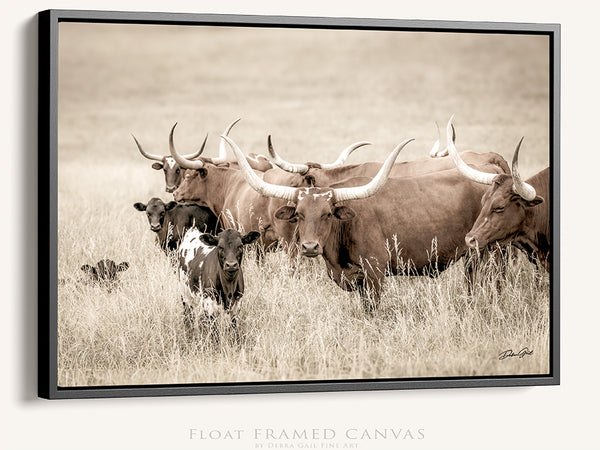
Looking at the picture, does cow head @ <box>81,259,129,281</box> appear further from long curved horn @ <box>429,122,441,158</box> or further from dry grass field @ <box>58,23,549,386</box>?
long curved horn @ <box>429,122,441,158</box>

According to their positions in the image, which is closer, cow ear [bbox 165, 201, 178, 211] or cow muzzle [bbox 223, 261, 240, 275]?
cow muzzle [bbox 223, 261, 240, 275]

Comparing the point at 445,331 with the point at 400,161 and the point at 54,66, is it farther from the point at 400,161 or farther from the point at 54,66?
the point at 54,66

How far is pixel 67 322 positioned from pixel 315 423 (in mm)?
1231

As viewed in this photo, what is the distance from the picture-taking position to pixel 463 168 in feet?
16.3

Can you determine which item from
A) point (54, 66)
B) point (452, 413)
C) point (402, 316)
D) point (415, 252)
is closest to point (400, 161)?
point (415, 252)

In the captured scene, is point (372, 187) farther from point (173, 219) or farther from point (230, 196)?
point (173, 219)

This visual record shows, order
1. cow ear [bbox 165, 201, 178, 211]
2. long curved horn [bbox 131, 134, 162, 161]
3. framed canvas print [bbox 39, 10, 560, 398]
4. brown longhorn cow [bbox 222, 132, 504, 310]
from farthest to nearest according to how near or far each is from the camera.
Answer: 1. cow ear [bbox 165, 201, 178, 211]
2. brown longhorn cow [bbox 222, 132, 504, 310]
3. long curved horn [bbox 131, 134, 162, 161]
4. framed canvas print [bbox 39, 10, 560, 398]

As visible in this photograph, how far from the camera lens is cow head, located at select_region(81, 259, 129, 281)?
4.55m

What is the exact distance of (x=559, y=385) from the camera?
4957 millimetres

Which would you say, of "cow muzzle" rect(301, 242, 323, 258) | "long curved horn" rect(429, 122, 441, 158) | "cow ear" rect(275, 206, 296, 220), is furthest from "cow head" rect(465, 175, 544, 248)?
"cow ear" rect(275, 206, 296, 220)

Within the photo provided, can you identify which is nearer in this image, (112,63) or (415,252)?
(112,63)

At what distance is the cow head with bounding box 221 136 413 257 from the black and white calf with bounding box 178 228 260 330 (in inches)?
10.1

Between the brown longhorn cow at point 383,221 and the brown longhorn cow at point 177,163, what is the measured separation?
0.31ft
